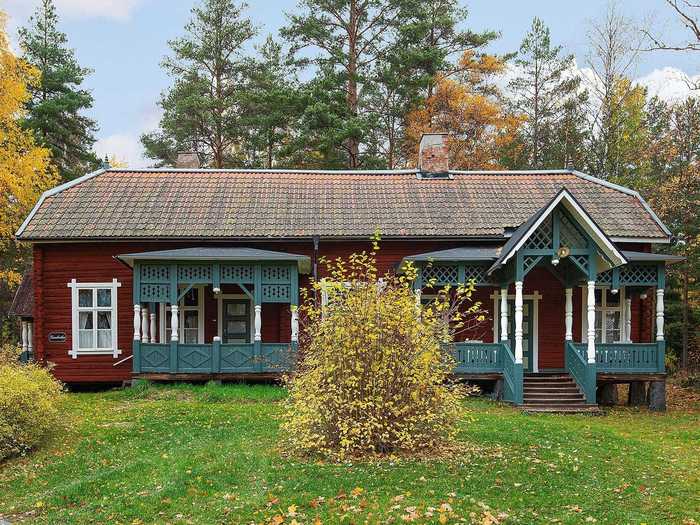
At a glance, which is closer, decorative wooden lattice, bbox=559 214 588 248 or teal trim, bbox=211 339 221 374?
decorative wooden lattice, bbox=559 214 588 248

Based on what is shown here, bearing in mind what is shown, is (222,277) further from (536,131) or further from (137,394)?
(536,131)

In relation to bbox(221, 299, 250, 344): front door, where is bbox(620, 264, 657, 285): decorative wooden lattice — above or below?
above

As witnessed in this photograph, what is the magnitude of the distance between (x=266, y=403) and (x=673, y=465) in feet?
29.3

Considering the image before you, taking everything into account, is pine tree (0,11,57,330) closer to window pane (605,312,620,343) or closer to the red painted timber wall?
the red painted timber wall

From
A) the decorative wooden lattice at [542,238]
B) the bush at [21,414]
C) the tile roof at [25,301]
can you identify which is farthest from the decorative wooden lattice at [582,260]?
the tile roof at [25,301]

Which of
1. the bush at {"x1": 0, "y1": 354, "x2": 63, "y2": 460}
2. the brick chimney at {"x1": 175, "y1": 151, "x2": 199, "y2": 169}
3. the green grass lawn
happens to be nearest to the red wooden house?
the brick chimney at {"x1": 175, "y1": 151, "x2": 199, "y2": 169}

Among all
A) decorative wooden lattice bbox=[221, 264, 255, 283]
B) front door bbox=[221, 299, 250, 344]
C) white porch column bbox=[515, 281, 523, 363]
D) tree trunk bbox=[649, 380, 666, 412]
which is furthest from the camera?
front door bbox=[221, 299, 250, 344]

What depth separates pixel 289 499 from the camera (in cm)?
854

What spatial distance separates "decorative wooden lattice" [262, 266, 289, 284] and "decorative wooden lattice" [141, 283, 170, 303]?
2505mm

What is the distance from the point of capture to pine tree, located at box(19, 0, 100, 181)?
110ft

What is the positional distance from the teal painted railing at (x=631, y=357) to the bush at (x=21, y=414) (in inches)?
502

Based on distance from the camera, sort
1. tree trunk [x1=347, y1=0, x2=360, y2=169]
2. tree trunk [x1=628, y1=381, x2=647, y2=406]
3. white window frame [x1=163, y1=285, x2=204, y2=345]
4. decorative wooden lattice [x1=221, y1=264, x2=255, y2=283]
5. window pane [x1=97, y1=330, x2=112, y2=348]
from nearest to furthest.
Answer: decorative wooden lattice [x1=221, y1=264, x2=255, y2=283] → tree trunk [x1=628, y1=381, x2=647, y2=406] → white window frame [x1=163, y1=285, x2=204, y2=345] → window pane [x1=97, y1=330, x2=112, y2=348] → tree trunk [x1=347, y1=0, x2=360, y2=169]

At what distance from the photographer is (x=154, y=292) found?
1830 cm

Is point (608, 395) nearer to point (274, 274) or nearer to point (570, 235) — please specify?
point (570, 235)
